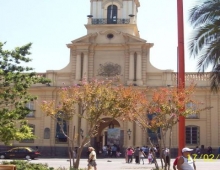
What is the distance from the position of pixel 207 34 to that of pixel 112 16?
32691mm

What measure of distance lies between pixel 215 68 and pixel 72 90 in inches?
393

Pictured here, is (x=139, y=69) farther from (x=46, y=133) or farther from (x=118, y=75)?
(x=46, y=133)

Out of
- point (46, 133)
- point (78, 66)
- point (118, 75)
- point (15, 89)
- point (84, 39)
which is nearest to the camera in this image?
point (15, 89)

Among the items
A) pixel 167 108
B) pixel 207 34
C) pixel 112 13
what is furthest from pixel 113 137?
pixel 207 34

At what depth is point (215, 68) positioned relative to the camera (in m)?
17.7

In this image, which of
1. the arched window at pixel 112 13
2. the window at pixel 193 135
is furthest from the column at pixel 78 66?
the window at pixel 193 135

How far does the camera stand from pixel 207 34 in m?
17.6

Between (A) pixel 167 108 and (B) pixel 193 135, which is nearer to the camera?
(A) pixel 167 108

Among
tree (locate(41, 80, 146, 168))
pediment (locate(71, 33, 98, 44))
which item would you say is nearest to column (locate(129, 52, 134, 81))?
pediment (locate(71, 33, 98, 44))

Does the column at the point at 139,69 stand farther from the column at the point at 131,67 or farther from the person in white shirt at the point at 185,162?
the person in white shirt at the point at 185,162

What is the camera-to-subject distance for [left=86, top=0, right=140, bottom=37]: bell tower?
48.5 meters

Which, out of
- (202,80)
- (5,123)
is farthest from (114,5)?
(5,123)

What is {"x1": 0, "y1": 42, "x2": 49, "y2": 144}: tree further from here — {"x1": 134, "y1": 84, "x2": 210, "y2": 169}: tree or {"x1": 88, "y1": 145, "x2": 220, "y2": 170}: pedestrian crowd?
{"x1": 134, "y1": 84, "x2": 210, "y2": 169}: tree

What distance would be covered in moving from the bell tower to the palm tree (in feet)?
101
